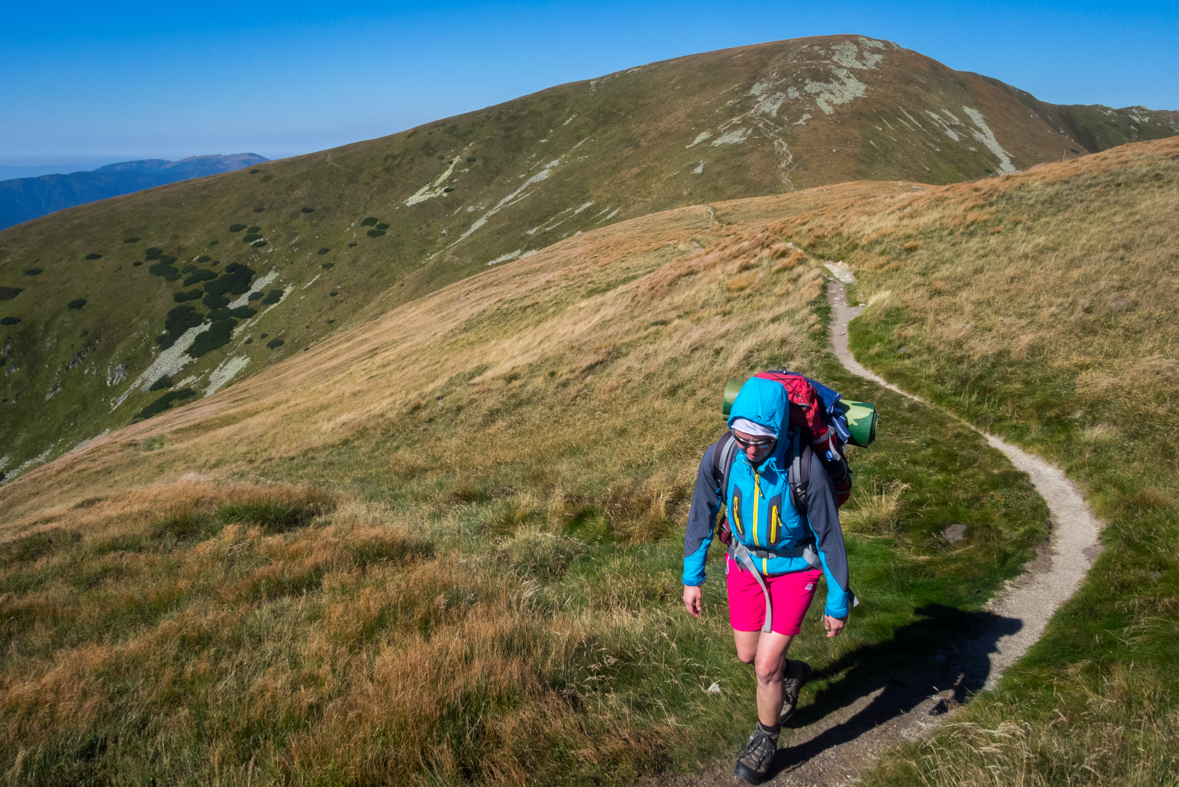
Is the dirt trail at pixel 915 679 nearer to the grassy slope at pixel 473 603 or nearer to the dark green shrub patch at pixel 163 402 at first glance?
the grassy slope at pixel 473 603

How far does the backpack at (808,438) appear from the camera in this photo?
4.08 metres

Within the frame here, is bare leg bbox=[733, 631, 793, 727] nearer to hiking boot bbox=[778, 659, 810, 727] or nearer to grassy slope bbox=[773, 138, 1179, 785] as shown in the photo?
hiking boot bbox=[778, 659, 810, 727]

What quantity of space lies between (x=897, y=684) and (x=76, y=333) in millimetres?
135174

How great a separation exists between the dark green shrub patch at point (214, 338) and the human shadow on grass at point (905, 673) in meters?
116

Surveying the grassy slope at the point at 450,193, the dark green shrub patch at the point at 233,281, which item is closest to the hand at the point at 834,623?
A: the grassy slope at the point at 450,193

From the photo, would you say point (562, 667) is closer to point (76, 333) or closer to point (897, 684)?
point (897, 684)

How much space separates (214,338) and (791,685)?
118337 millimetres

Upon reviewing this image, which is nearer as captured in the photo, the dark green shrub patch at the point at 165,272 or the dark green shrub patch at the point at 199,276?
the dark green shrub patch at the point at 199,276

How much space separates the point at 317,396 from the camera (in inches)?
1432

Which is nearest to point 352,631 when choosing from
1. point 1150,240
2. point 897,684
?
point 897,684

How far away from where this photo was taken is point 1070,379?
10.1 metres

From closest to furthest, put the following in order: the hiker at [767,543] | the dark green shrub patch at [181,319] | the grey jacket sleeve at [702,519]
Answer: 1. the hiker at [767,543]
2. the grey jacket sleeve at [702,519]
3. the dark green shrub patch at [181,319]

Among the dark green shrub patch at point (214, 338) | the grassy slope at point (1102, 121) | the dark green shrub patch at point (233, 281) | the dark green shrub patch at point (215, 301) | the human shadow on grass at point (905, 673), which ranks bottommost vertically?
the human shadow on grass at point (905, 673)

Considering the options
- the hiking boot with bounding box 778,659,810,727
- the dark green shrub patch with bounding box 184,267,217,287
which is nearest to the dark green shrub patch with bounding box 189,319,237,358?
the dark green shrub patch with bounding box 184,267,217,287
